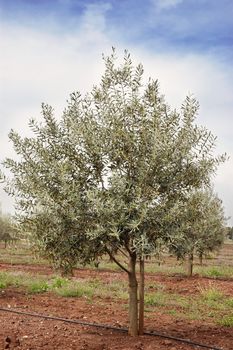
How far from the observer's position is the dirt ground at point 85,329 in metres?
9.88

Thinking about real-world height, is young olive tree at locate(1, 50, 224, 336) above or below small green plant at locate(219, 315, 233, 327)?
above

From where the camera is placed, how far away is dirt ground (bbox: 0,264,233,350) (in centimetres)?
988

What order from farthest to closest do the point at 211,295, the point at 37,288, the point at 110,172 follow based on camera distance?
1. the point at 211,295
2. the point at 37,288
3. the point at 110,172

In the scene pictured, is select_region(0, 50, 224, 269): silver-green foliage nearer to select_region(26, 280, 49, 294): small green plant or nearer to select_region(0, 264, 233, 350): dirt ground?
select_region(0, 264, 233, 350): dirt ground

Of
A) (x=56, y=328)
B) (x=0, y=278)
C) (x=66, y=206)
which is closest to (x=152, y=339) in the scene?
(x=56, y=328)

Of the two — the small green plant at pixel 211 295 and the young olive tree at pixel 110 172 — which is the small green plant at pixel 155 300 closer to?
the small green plant at pixel 211 295

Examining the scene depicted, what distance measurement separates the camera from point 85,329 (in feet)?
37.5

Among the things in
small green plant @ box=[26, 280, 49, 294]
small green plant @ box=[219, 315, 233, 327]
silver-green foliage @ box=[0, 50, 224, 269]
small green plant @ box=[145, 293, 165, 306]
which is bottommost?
small green plant @ box=[219, 315, 233, 327]

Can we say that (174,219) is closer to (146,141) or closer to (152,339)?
(146,141)

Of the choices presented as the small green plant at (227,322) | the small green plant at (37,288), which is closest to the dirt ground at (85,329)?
the small green plant at (227,322)

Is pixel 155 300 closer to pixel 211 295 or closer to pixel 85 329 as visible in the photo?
pixel 211 295

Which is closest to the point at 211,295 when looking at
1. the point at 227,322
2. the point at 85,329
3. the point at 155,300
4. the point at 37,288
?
the point at 155,300

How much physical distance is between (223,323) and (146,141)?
249 inches

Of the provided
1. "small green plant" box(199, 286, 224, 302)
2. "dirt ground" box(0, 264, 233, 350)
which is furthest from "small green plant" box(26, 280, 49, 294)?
"small green plant" box(199, 286, 224, 302)
